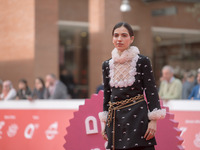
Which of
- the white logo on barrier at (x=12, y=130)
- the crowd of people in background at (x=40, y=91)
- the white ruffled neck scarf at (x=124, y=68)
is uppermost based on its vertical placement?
the white ruffled neck scarf at (x=124, y=68)

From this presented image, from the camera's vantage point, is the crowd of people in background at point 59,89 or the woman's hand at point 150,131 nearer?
the woman's hand at point 150,131

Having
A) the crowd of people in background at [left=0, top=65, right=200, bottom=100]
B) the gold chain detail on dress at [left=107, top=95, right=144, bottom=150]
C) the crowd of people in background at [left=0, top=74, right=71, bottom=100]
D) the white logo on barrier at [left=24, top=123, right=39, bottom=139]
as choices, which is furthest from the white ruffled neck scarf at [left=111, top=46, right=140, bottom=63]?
the crowd of people in background at [left=0, top=74, right=71, bottom=100]

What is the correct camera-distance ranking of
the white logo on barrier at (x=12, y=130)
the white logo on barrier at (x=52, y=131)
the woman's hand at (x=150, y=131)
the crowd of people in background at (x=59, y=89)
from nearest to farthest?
the woman's hand at (x=150, y=131) < the white logo on barrier at (x=52, y=131) < the white logo on barrier at (x=12, y=130) < the crowd of people in background at (x=59, y=89)

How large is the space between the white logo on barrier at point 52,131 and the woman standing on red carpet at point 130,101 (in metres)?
3.59

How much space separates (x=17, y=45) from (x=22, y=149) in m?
7.98

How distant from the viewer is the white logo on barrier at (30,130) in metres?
7.83

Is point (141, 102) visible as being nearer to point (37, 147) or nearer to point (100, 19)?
point (37, 147)

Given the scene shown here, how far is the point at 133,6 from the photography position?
21.2m

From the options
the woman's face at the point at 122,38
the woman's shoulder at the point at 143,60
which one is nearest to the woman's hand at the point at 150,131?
the woman's shoulder at the point at 143,60

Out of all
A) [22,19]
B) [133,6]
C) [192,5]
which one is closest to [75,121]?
[22,19]

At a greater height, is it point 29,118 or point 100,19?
point 100,19

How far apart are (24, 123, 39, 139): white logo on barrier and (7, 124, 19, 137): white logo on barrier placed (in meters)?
0.23

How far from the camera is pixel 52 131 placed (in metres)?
7.66

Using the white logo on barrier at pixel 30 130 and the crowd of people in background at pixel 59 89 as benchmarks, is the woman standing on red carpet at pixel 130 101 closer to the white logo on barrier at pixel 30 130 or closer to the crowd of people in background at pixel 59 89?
the white logo on barrier at pixel 30 130
